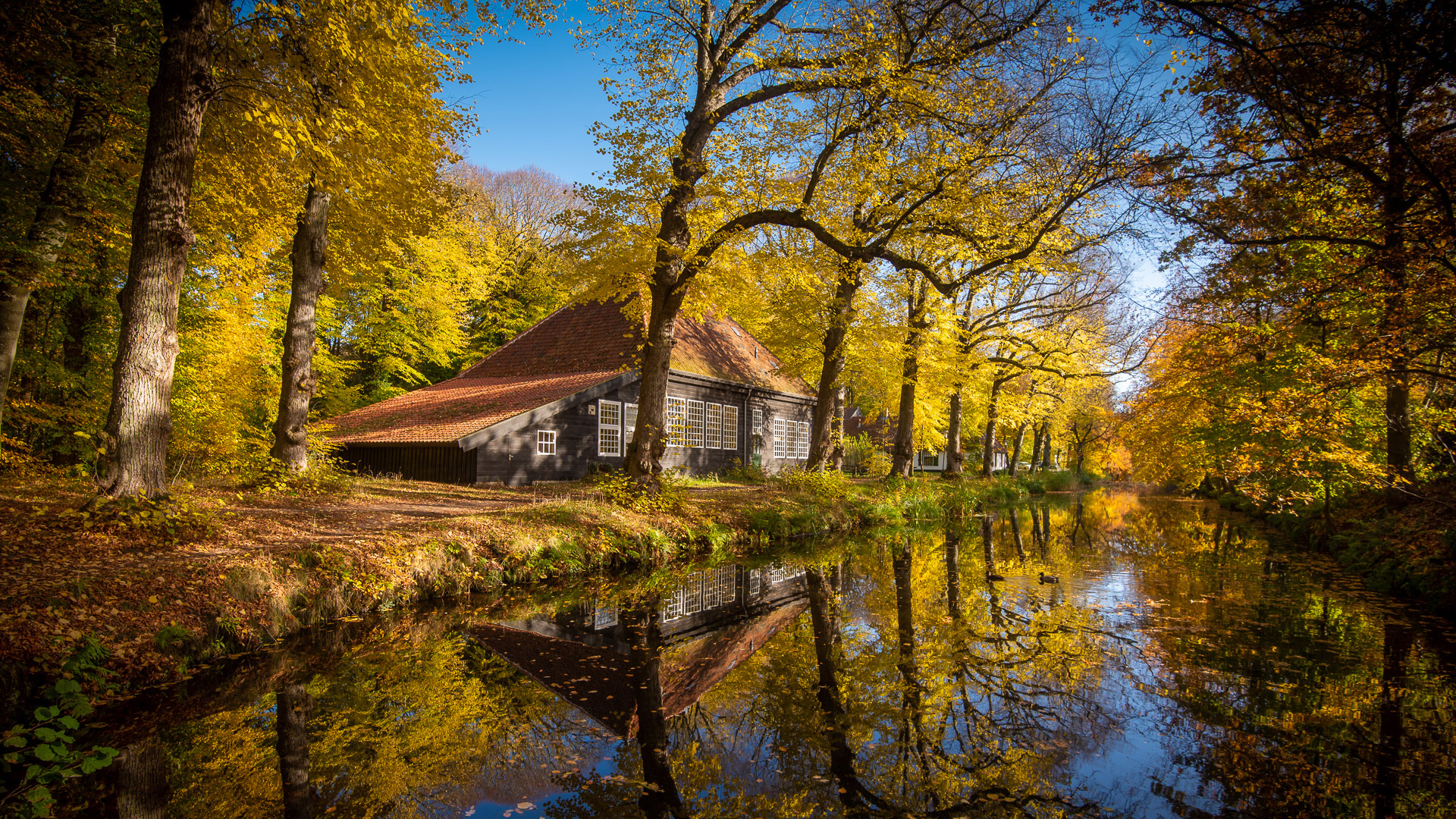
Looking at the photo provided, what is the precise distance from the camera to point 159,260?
7230mm

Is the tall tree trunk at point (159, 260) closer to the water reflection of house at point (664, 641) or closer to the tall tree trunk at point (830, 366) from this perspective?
the water reflection of house at point (664, 641)

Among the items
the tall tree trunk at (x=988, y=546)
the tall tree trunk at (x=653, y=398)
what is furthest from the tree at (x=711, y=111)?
the tall tree trunk at (x=988, y=546)

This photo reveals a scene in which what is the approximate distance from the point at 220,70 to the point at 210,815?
9676 millimetres

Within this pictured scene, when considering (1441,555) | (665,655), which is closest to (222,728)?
(665,655)

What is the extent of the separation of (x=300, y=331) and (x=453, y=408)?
20.8 ft

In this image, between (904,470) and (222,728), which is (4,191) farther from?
(904,470)

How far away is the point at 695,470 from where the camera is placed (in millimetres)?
21859

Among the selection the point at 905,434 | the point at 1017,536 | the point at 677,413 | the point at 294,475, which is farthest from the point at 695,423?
the point at 294,475

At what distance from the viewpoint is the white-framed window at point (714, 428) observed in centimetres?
2239

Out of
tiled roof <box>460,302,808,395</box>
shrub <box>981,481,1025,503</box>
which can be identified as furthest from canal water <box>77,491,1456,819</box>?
shrub <box>981,481,1025,503</box>

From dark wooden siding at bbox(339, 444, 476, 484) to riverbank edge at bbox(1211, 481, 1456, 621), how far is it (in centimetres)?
1658

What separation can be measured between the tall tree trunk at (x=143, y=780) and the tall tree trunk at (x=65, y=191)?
7328 mm

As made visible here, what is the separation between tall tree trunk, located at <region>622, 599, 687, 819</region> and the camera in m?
3.73

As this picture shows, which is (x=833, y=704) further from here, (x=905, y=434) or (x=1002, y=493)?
(x=1002, y=493)
